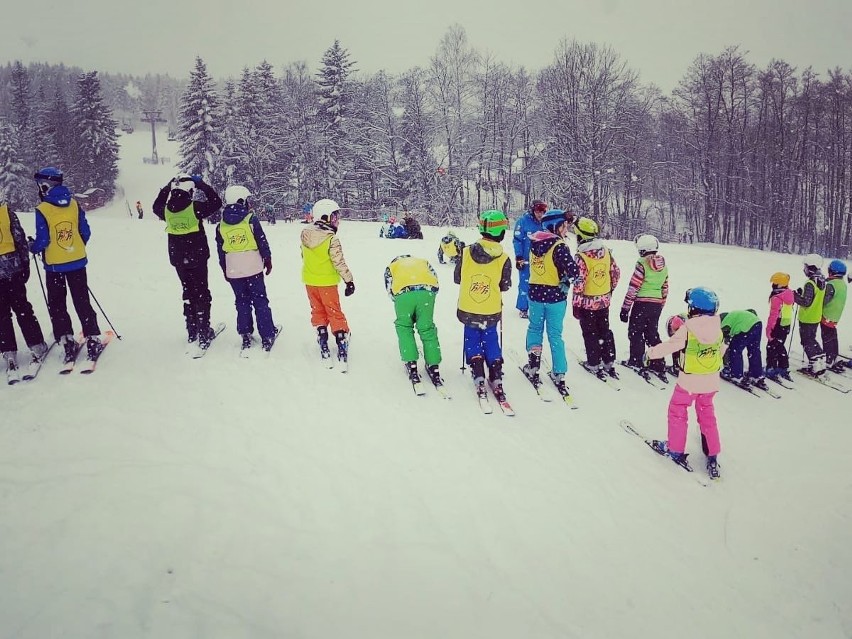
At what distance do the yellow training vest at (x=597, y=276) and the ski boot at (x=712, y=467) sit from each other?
93.7 inches

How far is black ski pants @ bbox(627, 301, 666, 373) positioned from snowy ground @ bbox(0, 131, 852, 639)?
1.10 meters

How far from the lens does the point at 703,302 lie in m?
4.41

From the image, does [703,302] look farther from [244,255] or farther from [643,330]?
[244,255]

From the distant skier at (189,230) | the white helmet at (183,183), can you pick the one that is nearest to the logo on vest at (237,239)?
the distant skier at (189,230)

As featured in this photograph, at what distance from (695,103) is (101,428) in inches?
1531

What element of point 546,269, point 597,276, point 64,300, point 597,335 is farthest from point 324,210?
point 597,335

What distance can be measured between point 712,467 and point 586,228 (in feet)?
10.2

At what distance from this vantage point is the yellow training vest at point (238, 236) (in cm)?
580

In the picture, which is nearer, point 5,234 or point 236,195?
point 5,234

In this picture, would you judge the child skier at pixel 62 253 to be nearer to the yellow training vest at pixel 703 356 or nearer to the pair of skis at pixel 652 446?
the pair of skis at pixel 652 446

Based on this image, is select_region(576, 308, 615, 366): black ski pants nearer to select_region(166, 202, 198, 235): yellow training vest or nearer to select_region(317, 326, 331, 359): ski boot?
select_region(317, 326, 331, 359): ski boot

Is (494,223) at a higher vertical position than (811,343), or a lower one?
higher

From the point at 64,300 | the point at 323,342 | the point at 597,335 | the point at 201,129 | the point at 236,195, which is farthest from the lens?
the point at 201,129

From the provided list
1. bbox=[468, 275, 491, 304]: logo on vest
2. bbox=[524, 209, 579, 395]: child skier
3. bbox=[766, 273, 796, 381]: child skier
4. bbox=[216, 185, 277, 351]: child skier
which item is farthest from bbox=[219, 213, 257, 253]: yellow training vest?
bbox=[766, 273, 796, 381]: child skier
